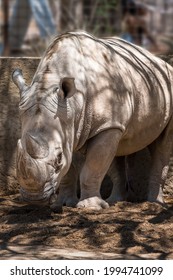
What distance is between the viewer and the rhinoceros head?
7.81 meters

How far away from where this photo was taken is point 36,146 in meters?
7.82

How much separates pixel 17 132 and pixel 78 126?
1.56 meters

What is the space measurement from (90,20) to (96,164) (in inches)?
368

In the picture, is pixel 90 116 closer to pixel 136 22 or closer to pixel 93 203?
pixel 93 203

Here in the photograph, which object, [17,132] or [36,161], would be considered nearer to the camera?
[36,161]

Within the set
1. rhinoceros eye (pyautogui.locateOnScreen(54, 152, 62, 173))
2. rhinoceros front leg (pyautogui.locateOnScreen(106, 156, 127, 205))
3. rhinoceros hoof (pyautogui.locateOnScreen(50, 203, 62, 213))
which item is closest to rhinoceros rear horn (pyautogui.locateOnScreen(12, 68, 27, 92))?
rhinoceros eye (pyautogui.locateOnScreen(54, 152, 62, 173))

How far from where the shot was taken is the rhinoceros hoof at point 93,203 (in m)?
8.49

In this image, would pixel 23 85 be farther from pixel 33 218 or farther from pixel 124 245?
pixel 124 245

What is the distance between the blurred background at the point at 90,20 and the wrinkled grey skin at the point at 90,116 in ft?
23.2

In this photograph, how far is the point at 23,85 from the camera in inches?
325

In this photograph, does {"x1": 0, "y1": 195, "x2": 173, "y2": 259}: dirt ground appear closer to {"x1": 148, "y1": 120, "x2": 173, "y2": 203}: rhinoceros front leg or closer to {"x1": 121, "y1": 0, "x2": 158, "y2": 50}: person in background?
{"x1": 148, "y1": 120, "x2": 173, "y2": 203}: rhinoceros front leg

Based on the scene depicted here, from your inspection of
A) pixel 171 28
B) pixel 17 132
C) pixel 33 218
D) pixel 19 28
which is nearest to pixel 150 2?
pixel 171 28

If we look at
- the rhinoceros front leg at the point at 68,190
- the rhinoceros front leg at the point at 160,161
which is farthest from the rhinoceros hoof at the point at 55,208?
the rhinoceros front leg at the point at 160,161

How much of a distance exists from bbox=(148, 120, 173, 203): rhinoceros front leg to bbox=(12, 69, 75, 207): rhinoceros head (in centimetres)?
148
